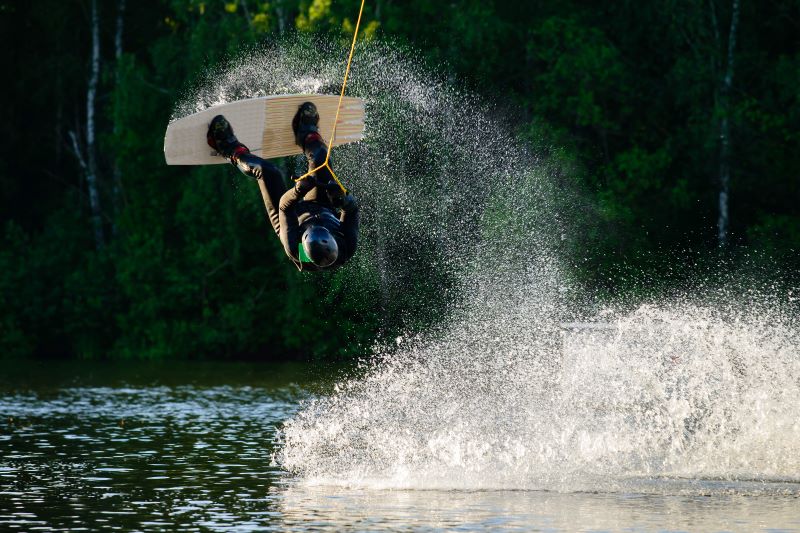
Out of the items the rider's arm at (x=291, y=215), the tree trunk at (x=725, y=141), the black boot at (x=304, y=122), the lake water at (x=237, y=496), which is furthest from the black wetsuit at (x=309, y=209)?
the tree trunk at (x=725, y=141)

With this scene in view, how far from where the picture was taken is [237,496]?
14961 millimetres

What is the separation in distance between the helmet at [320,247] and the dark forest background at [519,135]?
21702 millimetres

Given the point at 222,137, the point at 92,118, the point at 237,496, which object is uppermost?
the point at 92,118

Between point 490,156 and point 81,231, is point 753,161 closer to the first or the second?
point 490,156

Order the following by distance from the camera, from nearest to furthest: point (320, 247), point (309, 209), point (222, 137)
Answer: point (320, 247) < point (309, 209) < point (222, 137)

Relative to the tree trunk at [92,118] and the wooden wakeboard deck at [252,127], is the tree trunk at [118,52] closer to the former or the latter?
the tree trunk at [92,118]

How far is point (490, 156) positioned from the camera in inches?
1470

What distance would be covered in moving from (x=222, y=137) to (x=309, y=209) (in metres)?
1.50

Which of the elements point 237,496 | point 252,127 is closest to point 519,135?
point 252,127

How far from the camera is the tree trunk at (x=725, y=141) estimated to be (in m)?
37.1

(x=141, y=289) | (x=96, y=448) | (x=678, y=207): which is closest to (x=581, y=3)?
(x=678, y=207)

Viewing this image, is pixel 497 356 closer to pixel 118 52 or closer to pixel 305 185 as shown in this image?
pixel 305 185

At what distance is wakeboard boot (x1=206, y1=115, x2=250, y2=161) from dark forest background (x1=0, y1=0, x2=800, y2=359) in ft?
68.3

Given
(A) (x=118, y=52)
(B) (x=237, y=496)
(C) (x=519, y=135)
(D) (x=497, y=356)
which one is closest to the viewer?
(B) (x=237, y=496)
